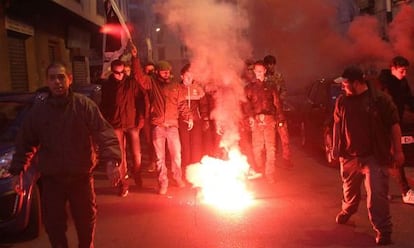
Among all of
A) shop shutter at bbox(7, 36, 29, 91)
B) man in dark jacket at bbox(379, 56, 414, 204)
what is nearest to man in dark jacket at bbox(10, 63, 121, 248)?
man in dark jacket at bbox(379, 56, 414, 204)

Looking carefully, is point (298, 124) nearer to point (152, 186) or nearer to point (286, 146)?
point (286, 146)

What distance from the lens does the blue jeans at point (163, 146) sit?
26.8 feet

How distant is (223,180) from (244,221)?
1.79 m

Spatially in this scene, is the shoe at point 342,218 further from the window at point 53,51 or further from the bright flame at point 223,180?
the window at point 53,51

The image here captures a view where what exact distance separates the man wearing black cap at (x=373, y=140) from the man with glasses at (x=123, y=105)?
3.53 meters

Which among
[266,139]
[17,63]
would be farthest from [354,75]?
[17,63]

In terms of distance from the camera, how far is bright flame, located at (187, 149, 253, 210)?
298 inches

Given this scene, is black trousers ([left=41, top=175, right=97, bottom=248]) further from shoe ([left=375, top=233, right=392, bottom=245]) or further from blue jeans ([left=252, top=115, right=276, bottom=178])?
blue jeans ([left=252, top=115, right=276, bottom=178])

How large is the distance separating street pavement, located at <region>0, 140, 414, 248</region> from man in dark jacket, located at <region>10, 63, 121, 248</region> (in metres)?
1.31

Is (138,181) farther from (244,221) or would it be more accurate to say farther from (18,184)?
(18,184)

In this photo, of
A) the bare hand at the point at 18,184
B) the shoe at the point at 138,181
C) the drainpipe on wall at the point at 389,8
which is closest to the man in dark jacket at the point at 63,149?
the bare hand at the point at 18,184

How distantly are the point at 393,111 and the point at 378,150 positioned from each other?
426 mm

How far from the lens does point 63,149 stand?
4594 millimetres

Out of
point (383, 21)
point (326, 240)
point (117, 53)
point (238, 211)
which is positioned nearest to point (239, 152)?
point (238, 211)
